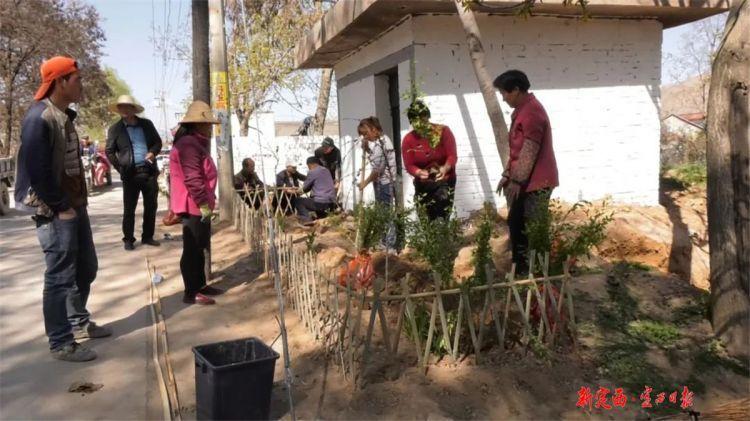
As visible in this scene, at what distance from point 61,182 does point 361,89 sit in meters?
5.93

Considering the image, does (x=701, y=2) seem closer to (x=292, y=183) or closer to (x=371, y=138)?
(x=371, y=138)

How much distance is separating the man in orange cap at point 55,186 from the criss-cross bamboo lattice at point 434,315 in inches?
61.8

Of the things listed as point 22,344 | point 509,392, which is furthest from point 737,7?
point 22,344

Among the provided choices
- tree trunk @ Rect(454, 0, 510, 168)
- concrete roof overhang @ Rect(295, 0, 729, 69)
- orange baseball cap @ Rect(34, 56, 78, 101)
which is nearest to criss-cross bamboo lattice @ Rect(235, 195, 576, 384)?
orange baseball cap @ Rect(34, 56, 78, 101)

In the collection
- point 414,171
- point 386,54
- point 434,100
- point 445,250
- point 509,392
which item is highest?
point 386,54

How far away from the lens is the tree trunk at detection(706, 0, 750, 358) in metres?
4.16

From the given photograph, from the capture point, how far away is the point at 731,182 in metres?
4.28

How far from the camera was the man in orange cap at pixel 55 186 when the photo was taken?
3.62 meters

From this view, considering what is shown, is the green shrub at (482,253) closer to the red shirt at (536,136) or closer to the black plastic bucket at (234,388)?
the red shirt at (536,136)

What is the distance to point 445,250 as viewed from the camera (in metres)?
4.01

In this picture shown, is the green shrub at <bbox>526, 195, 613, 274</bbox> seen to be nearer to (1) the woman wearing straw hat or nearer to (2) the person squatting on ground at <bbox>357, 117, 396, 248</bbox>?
(2) the person squatting on ground at <bbox>357, 117, 396, 248</bbox>

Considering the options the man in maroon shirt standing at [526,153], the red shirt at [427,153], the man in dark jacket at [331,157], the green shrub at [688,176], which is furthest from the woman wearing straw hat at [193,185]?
the green shrub at [688,176]

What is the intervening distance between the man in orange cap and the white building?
3.68 m

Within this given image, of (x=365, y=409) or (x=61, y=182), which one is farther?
(x=61, y=182)
